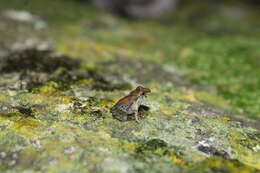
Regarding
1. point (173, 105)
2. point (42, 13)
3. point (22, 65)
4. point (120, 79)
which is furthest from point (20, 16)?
point (173, 105)

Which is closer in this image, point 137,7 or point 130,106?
point 130,106

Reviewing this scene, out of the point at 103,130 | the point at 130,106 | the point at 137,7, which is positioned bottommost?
the point at 103,130

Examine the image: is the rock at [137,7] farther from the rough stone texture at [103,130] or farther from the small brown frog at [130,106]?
A: the small brown frog at [130,106]

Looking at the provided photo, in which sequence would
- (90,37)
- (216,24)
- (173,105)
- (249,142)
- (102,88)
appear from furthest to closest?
(216,24) < (90,37) < (102,88) < (173,105) < (249,142)

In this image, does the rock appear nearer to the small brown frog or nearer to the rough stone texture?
the rough stone texture

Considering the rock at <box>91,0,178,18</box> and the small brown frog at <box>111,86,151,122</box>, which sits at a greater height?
the rock at <box>91,0,178,18</box>

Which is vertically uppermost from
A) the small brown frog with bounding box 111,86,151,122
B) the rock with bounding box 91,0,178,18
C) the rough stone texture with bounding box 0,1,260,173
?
the rock with bounding box 91,0,178,18

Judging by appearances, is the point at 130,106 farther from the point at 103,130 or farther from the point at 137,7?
→ the point at 137,7

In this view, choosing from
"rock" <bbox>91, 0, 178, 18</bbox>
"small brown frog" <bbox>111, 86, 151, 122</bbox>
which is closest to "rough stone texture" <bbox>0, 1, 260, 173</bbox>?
"small brown frog" <bbox>111, 86, 151, 122</bbox>

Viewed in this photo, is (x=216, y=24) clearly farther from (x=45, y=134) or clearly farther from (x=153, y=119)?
(x=45, y=134)

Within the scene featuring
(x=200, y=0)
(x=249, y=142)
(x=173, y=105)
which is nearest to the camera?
(x=249, y=142)

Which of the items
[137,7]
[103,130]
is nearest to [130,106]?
[103,130]
